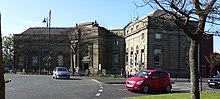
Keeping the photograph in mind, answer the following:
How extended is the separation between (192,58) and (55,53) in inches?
3079

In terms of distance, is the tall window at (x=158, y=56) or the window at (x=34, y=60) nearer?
the tall window at (x=158, y=56)

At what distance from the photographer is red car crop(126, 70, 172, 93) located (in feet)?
71.8

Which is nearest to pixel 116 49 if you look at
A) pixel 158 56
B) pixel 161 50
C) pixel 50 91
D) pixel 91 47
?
pixel 91 47

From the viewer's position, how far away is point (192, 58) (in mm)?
10672

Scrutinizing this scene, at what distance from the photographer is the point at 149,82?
72.9 feet

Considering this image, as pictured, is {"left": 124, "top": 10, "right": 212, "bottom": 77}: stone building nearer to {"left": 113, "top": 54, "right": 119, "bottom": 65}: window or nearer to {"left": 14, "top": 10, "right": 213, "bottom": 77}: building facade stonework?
{"left": 14, "top": 10, "right": 213, "bottom": 77}: building facade stonework

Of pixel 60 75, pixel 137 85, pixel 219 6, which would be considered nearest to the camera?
pixel 219 6

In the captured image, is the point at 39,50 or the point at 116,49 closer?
the point at 116,49

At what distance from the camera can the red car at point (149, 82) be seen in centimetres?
2189

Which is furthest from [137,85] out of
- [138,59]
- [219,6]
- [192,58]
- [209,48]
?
[209,48]

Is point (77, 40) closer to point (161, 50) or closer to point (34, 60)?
point (161, 50)

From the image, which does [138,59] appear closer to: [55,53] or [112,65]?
[112,65]

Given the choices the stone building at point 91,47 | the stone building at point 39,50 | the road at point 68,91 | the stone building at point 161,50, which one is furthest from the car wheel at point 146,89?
the stone building at point 91,47

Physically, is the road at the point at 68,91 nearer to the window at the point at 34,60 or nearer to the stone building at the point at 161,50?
the stone building at the point at 161,50
